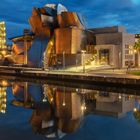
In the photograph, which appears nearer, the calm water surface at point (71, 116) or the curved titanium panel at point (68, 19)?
the calm water surface at point (71, 116)

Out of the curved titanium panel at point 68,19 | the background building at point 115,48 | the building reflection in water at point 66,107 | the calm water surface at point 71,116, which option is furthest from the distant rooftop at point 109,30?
the calm water surface at point 71,116

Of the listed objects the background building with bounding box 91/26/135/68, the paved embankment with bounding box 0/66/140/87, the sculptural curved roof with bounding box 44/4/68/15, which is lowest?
the paved embankment with bounding box 0/66/140/87

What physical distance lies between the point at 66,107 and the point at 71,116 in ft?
7.75

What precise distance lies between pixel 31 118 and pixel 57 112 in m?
1.71

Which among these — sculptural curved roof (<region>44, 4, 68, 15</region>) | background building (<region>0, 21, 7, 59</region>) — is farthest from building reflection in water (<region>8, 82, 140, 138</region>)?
background building (<region>0, 21, 7, 59</region>)

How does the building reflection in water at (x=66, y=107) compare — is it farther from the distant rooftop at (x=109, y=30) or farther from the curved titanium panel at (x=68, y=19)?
the distant rooftop at (x=109, y=30)

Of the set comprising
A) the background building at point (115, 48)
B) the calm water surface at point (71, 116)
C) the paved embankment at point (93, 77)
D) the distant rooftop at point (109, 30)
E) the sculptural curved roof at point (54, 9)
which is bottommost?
the calm water surface at point (71, 116)

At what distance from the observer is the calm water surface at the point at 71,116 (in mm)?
10594

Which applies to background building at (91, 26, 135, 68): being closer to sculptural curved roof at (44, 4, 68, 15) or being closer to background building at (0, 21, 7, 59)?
sculptural curved roof at (44, 4, 68, 15)

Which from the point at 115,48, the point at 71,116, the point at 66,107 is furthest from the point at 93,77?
the point at 115,48

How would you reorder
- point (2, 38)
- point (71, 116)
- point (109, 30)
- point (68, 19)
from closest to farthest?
point (71, 116)
point (68, 19)
point (109, 30)
point (2, 38)

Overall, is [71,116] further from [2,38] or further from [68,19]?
[2,38]

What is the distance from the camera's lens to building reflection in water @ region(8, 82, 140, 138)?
1192 cm

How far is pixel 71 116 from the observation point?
45.7ft
